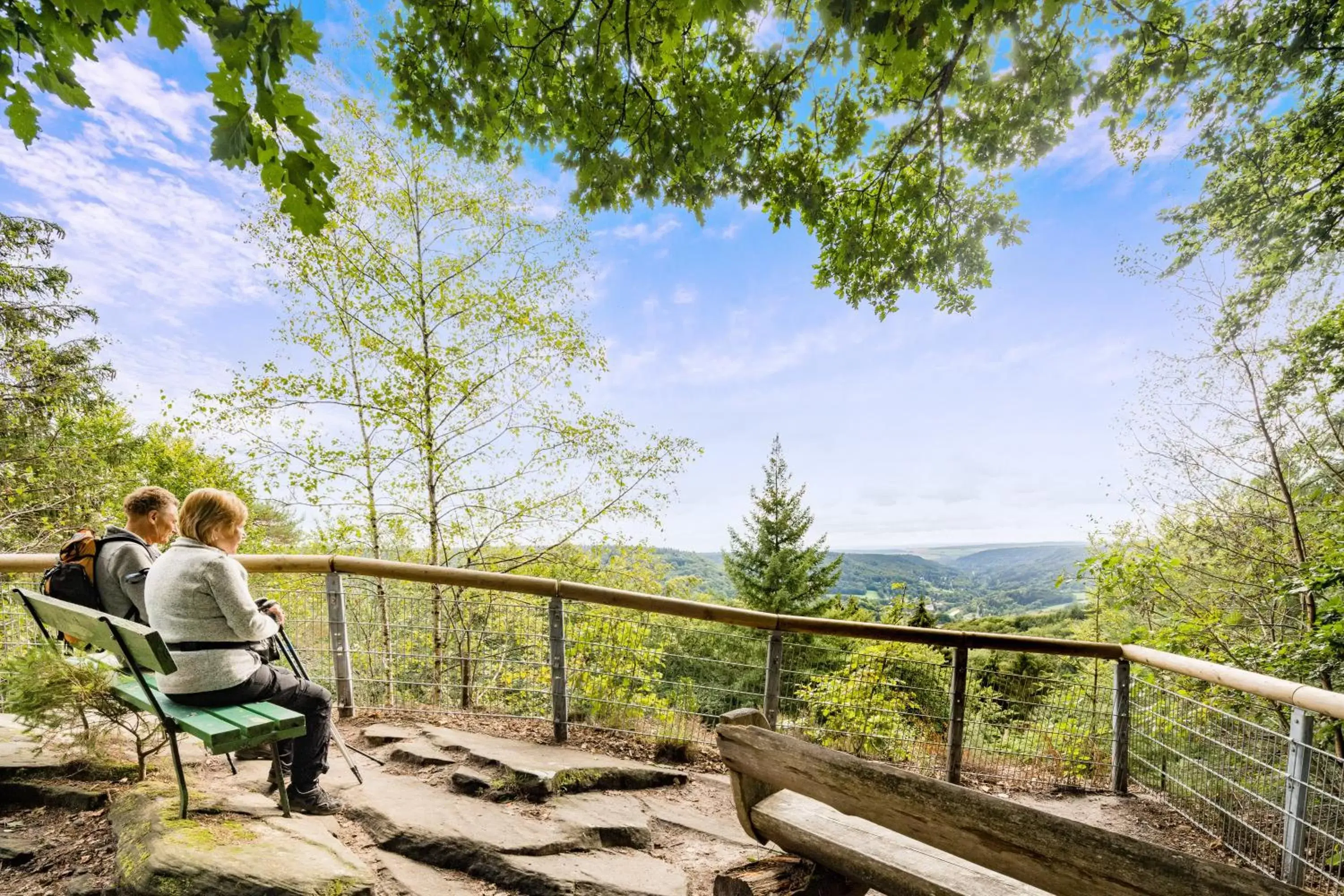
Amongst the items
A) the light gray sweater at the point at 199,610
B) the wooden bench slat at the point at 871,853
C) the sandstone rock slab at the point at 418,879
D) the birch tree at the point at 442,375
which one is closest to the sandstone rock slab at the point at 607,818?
the sandstone rock slab at the point at 418,879

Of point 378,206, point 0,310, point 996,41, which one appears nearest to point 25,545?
point 0,310

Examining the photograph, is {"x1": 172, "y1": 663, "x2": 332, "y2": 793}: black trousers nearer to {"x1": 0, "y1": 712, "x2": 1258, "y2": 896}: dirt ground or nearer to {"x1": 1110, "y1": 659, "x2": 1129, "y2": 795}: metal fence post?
{"x1": 0, "y1": 712, "x2": 1258, "y2": 896}: dirt ground

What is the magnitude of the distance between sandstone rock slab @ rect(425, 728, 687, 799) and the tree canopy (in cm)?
288

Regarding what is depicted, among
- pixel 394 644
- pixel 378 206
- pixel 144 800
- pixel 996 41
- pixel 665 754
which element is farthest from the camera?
pixel 378 206

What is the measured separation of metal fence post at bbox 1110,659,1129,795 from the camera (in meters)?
4.13

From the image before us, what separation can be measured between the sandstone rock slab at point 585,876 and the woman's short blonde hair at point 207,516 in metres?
1.84

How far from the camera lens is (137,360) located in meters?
14.9

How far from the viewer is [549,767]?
10.7ft

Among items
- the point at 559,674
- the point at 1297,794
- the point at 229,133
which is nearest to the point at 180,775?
the point at 559,674

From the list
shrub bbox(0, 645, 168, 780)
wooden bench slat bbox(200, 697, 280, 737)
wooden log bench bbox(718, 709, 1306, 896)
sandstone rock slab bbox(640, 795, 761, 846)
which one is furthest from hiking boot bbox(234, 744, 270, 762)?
wooden log bench bbox(718, 709, 1306, 896)

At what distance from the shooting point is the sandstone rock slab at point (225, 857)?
6.00 ft

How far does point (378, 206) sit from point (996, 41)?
7.01 m

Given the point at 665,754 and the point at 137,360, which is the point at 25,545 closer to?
the point at 137,360

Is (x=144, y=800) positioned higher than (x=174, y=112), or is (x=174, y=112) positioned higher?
(x=174, y=112)
